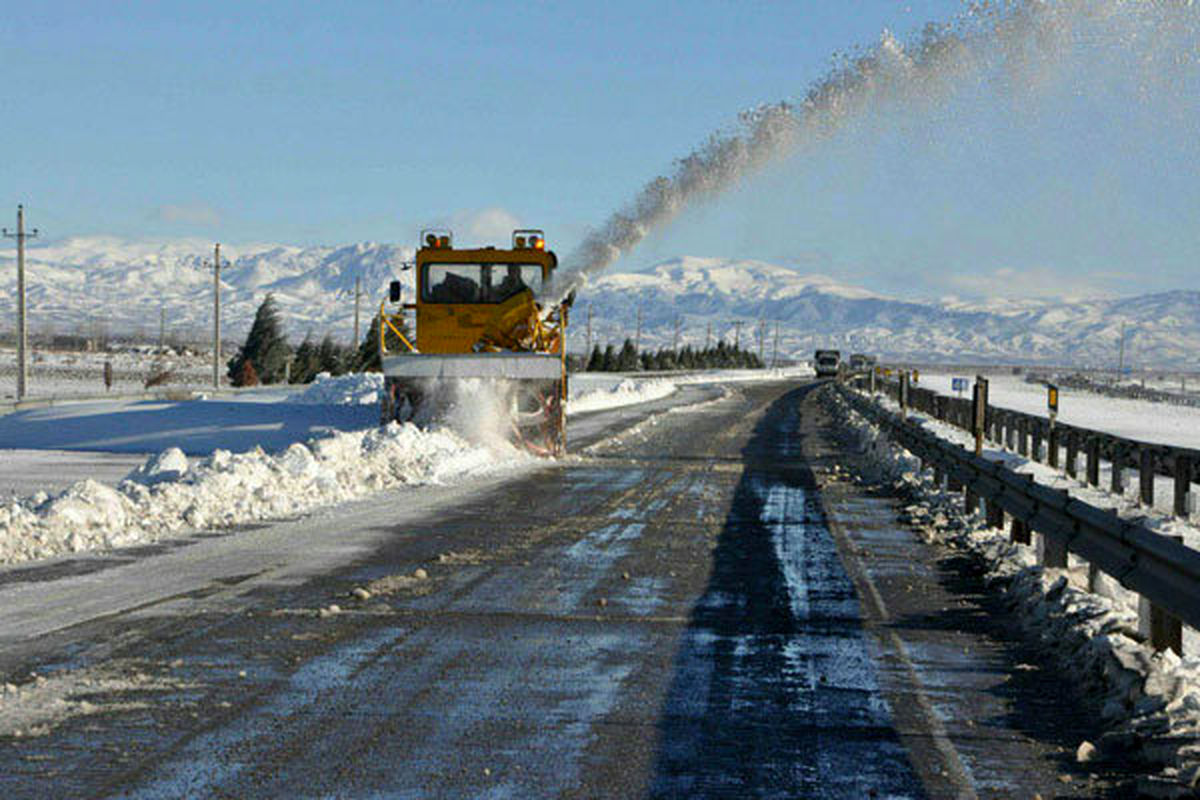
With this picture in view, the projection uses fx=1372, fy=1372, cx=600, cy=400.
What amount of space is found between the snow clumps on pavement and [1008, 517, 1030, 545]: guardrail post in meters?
0.14

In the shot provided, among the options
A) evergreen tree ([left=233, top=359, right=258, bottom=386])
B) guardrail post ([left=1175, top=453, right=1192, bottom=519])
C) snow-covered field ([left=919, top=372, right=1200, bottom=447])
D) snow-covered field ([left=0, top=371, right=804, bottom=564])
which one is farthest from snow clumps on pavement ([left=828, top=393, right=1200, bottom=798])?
evergreen tree ([left=233, top=359, right=258, bottom=386])

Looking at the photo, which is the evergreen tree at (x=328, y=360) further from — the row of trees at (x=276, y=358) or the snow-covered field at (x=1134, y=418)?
the snow-covered field at (x=1134, y=418)

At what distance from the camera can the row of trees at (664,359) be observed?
121 metres

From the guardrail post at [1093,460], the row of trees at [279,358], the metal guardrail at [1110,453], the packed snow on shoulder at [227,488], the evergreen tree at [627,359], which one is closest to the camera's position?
the packed snow on shoulder at [227,488]

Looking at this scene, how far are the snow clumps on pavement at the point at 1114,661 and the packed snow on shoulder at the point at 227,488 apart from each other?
7711 mm

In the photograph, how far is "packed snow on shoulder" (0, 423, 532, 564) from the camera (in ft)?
41.7

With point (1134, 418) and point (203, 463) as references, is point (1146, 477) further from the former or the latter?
point (1134, 418)

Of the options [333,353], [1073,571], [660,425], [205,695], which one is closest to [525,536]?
[1073,571]

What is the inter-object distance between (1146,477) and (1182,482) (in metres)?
1.16

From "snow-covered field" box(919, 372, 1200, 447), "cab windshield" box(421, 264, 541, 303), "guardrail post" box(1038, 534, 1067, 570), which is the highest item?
"cab windshield" box(421, 264, 541, 303)

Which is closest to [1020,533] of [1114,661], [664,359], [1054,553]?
[1054,553]

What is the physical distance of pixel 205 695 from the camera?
708 centimetres

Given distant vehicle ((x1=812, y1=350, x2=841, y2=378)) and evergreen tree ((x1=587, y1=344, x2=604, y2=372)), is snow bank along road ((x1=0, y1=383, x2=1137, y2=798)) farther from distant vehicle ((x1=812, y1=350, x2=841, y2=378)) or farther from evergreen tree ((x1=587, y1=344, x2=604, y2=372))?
distant vehicle ((x1=812, y1=350, x2=841, y2=378))

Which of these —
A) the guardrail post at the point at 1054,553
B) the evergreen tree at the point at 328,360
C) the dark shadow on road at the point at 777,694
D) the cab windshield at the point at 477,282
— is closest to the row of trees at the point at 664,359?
the evergreen tree at the point at 328,360
